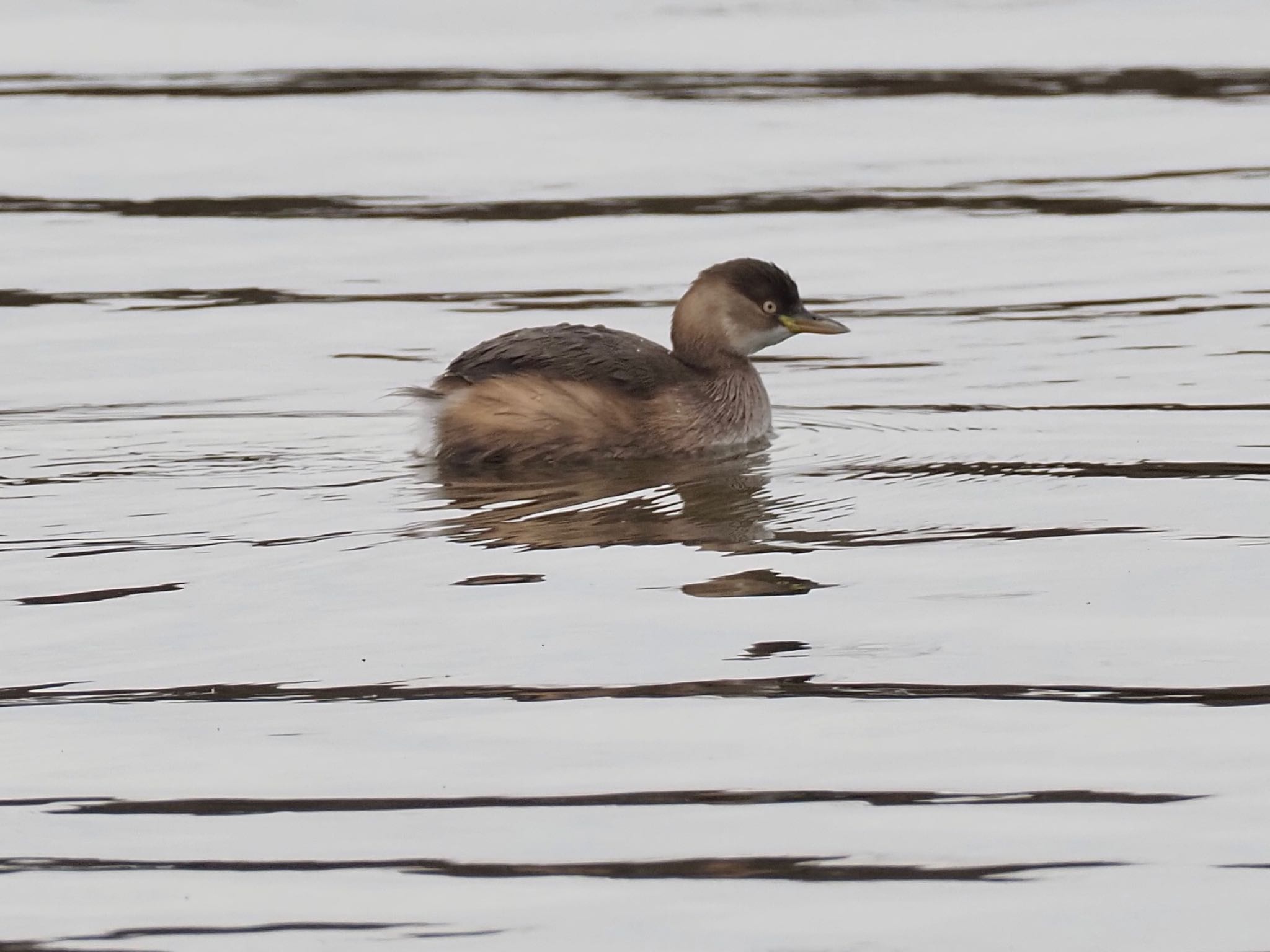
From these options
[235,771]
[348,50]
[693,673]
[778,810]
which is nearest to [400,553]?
[693,673]

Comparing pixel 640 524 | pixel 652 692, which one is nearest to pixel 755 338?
pixel 640 524

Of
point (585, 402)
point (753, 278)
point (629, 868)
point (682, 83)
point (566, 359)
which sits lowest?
point (629, 868)

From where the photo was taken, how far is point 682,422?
27.3ft

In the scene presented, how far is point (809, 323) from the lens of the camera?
353 inches

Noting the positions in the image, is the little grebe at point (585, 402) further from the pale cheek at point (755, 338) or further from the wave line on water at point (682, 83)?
the wave line on water at point (682, 83)

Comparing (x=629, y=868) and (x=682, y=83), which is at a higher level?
(x=682, y=83)

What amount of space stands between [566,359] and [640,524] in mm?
1326

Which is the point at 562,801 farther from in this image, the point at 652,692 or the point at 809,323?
the point at 809,323

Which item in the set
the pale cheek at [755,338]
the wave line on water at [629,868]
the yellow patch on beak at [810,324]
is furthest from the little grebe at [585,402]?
the wave line on water at [629,868]

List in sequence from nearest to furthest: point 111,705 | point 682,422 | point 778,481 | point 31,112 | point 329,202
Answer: point 111,705, point 778,481, point 682,422, point 329,202, point 31,112

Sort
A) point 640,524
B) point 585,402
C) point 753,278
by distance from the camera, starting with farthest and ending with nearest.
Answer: point 753,278, point 585,402, point 640,524

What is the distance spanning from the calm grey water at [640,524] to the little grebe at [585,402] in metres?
0.18

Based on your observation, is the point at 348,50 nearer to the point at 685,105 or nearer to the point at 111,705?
the point at 685,105

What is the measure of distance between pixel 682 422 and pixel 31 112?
7.27m
